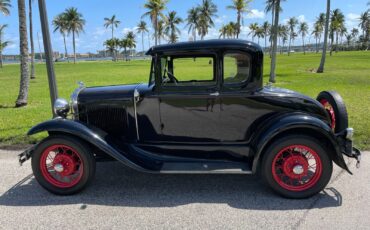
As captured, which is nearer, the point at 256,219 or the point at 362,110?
the point at 256,219

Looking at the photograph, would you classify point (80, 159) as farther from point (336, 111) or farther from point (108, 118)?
point (336, 111)

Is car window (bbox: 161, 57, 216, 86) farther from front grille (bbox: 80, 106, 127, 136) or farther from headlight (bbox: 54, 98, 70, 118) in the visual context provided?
headlight (bbox: 54, 98, 70, 118)

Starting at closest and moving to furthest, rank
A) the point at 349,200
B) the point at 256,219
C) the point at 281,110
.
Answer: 1. the point at 256,219
2. the point at 349,200
3. the point at 281,110

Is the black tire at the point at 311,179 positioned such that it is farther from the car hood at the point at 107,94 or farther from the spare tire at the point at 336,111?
the car hood at the point at 107,94

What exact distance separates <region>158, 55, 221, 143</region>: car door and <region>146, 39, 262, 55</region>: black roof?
0.14 meters

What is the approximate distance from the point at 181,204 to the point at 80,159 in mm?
1377

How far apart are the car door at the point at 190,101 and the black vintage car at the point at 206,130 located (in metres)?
0.01

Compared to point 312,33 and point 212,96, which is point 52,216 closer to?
point 212,96

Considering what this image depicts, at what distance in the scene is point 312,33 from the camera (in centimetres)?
9444

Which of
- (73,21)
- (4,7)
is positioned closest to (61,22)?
(73,21)

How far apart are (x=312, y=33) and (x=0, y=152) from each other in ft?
337

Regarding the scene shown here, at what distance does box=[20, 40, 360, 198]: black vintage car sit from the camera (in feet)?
11.6

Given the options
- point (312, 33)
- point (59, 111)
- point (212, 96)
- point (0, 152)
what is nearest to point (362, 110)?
point (212, 96)

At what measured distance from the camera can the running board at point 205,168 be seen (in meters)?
3.51
